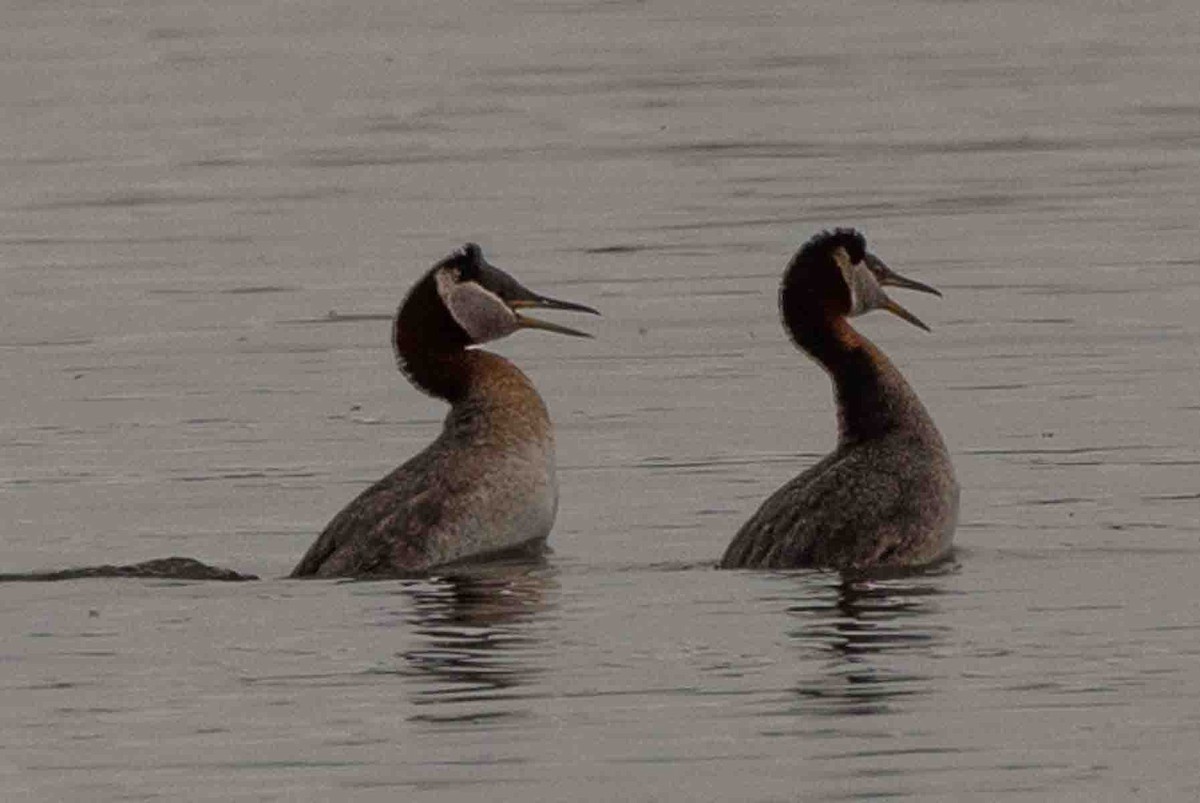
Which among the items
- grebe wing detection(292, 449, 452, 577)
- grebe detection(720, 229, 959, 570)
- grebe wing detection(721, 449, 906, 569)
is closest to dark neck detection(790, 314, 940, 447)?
grebe detection(720, 229, 959, 570)

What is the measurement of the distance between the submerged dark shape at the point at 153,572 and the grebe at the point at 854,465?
6.73ft

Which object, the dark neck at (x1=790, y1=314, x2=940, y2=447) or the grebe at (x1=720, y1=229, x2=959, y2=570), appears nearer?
the grebe at (x1=720, y1=229, x2=959, y2=570)

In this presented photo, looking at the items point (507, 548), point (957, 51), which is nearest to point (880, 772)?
point (507, 548)

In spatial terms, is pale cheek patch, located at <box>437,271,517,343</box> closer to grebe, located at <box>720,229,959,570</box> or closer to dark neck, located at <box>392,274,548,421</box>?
dark neck, located at <box>392,274,548,421</box>

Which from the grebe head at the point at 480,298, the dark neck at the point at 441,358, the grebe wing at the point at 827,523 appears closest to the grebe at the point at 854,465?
the grebe wing at the point at 827,523

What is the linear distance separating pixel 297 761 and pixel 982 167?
19.8 metres

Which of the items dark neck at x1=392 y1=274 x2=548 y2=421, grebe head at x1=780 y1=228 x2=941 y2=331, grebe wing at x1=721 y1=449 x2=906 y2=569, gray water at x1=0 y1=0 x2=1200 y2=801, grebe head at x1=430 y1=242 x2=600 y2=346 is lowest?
gray water at x1=0 y1=0 x2=1200 y2=801

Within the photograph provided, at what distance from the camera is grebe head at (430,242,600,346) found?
1989 centimetres

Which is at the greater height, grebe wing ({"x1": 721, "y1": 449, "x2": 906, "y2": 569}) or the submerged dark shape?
grebe wing ({"x1": 721, "y1": 449, "x2": 906, "y2": 569})

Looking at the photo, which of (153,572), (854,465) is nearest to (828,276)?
A: (854,465)

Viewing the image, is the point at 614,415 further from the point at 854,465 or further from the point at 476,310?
the point at 854,465

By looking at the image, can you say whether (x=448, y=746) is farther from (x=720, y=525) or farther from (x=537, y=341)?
(x=537, y=341)

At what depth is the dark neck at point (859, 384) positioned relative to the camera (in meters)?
18.8

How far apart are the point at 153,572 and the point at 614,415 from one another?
4.93m
